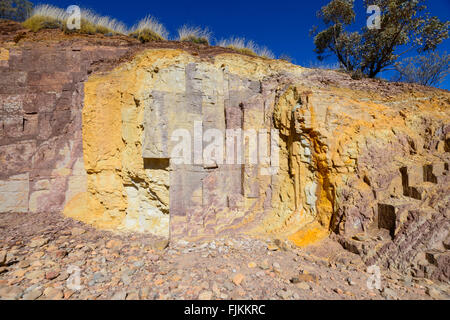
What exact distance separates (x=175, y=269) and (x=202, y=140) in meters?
2.26

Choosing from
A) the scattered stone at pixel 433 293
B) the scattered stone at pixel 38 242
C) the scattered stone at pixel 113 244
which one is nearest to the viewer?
the scattered stone at pixel 433 293

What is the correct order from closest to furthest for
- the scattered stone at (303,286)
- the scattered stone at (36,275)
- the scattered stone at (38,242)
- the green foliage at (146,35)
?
the scattered stone at (303,286) → the scattered stone at (36,275) → the scattered stone at (38,242) → the green foliage at (146,35)

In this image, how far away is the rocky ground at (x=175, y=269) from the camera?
8.58 ft

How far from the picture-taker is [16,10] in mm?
6473

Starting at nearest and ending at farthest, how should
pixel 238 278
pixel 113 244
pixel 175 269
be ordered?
Result: pixel 238 278
pixel 175 269
pixel 113 244

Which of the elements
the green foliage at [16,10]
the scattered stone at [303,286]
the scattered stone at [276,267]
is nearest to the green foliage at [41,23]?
the green foliage at [16,10]

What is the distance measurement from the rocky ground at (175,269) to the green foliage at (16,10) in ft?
20.6

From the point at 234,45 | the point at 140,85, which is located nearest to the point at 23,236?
the point at 140,85

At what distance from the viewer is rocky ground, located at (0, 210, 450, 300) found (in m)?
2.62

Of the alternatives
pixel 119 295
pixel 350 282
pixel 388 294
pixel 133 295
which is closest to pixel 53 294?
pixel 119 295

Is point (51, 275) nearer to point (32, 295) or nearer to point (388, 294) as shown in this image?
point (32, 295)

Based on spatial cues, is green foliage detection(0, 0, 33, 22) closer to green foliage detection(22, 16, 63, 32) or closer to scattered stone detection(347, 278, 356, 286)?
green foliage detection(22, 16, 63, 32)

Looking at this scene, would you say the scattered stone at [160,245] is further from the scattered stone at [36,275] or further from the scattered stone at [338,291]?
the scattered stone at [338,291]

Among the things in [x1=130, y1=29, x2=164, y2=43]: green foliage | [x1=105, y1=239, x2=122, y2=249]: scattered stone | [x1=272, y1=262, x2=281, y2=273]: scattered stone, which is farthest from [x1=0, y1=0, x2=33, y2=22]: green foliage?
[x1=272, y1=262, x2=281, y2=273]: scattered stone
